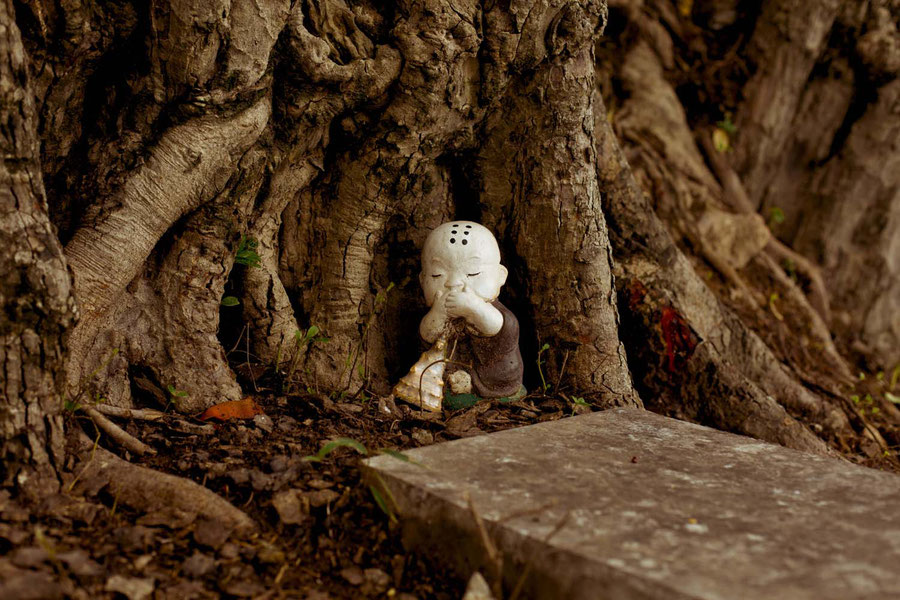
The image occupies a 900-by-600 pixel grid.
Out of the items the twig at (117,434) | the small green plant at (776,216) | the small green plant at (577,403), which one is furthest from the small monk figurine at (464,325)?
the small green plant at (776,216)

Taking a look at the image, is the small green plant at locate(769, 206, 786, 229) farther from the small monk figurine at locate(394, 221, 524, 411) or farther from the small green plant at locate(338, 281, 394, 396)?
the small green plant at locate(338, 281, 394, 396)

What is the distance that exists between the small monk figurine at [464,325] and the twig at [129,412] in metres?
1.06

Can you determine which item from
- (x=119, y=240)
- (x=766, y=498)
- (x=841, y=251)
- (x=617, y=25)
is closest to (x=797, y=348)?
(x=841, y=251)

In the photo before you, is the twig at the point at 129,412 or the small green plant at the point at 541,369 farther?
the small green plant at the point at 541,369

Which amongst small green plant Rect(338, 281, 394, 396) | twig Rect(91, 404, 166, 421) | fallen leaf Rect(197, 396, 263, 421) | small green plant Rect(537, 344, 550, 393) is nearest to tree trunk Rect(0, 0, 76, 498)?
twig Rect(91, 404, 166, 421)

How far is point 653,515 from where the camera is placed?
6.63 feet

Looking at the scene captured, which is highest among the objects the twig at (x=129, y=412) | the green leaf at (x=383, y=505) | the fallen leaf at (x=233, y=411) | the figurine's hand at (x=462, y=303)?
the figurine's hand at (x=462, y=303)

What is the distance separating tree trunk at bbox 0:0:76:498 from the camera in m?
2.13

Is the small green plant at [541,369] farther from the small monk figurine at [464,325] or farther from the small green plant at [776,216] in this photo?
the small green plant at [776,216]

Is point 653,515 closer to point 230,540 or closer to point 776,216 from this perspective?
point 230,540

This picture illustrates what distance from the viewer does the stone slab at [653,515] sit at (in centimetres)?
169

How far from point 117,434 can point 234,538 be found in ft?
2.36

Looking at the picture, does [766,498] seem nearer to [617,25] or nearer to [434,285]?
[434,285]

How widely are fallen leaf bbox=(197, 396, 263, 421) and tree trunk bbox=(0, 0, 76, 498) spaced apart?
0.72m
